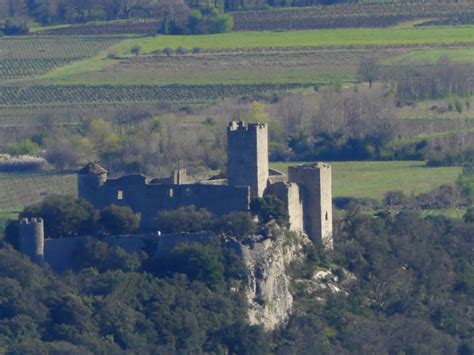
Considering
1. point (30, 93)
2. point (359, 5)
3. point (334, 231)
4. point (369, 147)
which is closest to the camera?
point (334, 231)

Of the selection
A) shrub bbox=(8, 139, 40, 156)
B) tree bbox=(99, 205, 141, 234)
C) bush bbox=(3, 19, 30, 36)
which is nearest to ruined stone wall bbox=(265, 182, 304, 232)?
tree bbox=(99, 205, 141, 234)

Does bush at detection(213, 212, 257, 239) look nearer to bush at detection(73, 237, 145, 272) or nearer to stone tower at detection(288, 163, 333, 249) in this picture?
bush at detection(73, 237, 145, 272)

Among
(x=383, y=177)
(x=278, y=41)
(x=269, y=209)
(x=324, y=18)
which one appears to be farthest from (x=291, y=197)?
(x=324, y=18)

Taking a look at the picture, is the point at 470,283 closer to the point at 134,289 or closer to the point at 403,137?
the point at 134,289

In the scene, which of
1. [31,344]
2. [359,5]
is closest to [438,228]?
[31,344]

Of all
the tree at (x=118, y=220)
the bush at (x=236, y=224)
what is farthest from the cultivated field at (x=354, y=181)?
the bush at (x=236, y=224)

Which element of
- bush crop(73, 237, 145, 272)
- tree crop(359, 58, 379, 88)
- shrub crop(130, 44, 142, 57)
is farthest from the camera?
shrub crop(130, 44, 142, 57)
